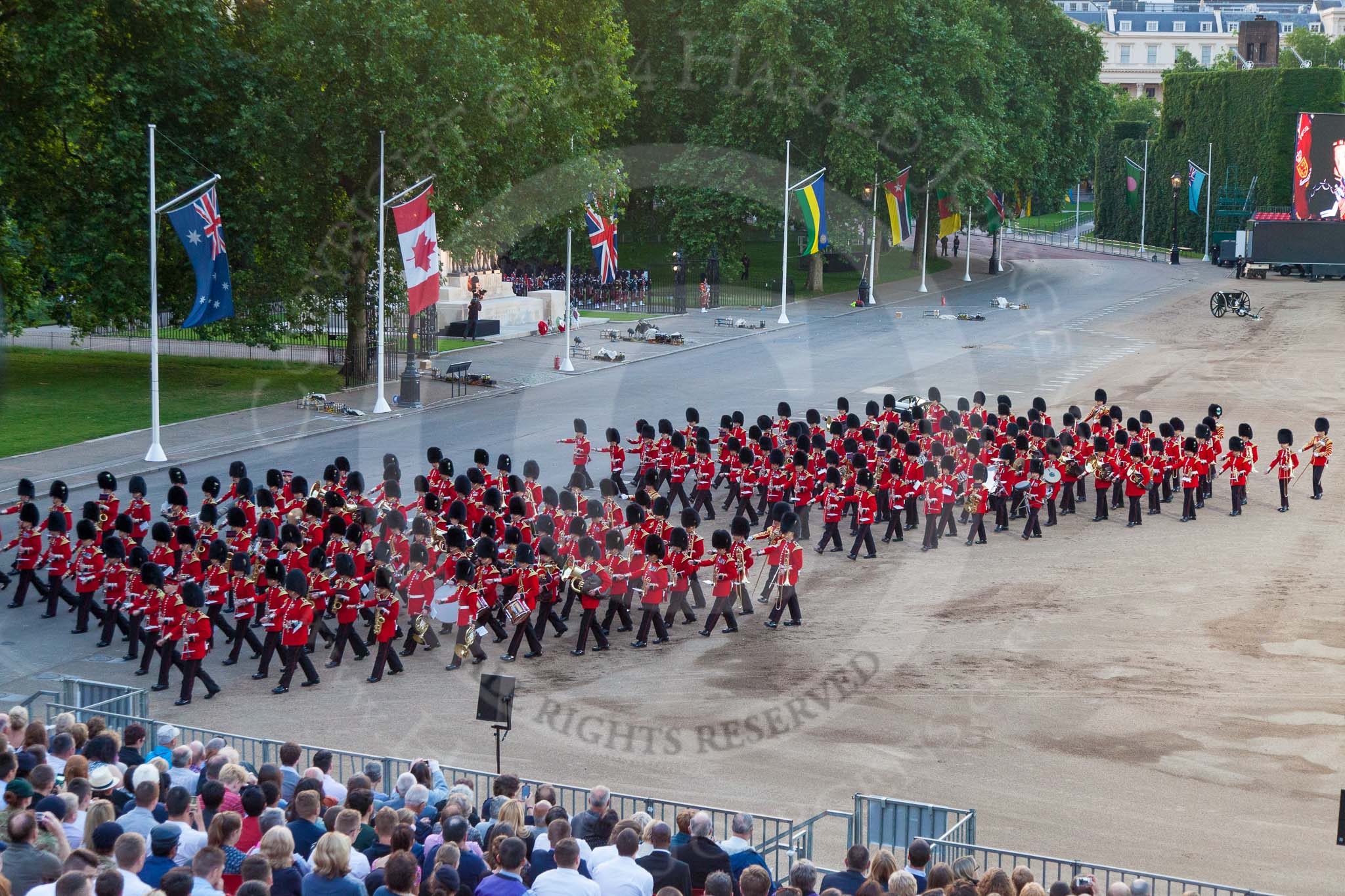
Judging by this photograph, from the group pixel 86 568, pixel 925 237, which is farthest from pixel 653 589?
pixel 925 237

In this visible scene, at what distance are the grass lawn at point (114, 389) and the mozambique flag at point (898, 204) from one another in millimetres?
19831

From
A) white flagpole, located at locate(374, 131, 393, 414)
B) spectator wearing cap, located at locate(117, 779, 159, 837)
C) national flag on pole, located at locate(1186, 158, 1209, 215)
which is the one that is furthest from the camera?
national flag on pole, located at locate(1186, 158, 1209, 215)

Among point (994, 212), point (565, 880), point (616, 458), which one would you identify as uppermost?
point (994, 212)

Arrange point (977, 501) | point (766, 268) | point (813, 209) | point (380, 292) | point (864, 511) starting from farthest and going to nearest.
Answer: point (766, 268), point (813, 209), point (380, 292), point (977, 501), point (864, 511)

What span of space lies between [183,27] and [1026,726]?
23319mm

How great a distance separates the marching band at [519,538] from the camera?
51.7ft

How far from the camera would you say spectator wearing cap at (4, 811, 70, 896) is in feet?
24.0

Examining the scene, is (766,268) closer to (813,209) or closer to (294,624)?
(813,209)

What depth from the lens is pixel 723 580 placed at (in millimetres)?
16625

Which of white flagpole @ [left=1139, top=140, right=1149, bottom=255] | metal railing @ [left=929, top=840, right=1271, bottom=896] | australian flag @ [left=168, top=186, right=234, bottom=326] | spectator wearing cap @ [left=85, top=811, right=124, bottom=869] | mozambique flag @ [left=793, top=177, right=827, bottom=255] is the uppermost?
white flagpole @ [left=1139, top=140, right=1149, bottom=255]

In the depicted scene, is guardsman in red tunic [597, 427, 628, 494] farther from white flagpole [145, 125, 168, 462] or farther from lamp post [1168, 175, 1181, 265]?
lamp post [1168, 175, 1181, 265]

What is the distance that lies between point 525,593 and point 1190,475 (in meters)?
11.3

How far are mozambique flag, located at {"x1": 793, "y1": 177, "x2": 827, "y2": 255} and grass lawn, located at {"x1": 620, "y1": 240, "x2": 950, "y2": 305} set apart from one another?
654 cm

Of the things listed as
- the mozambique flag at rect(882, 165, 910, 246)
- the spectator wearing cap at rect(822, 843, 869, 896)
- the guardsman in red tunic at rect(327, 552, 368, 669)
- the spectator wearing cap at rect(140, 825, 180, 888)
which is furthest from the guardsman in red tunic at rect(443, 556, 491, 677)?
the mozambique flag at rect(882, 165, 910, 246)
